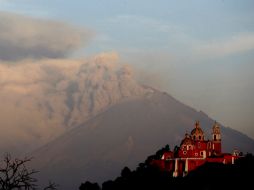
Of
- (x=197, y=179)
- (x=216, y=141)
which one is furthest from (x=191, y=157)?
(x=197, y=179)

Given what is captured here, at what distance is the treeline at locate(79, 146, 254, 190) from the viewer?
2739 inches

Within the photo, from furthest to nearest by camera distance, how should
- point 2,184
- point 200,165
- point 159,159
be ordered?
point 159,159
point 200,165
point 2,184

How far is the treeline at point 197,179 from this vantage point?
69562mm

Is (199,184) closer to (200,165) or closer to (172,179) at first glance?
(172,179)

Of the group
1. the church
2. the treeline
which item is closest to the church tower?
the church

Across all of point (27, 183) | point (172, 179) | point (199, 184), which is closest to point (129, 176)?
point (172, 179)

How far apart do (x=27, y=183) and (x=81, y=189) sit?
3238 inches

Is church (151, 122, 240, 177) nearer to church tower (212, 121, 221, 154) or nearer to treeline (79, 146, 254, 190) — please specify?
church tower (212, 121, 221, 154)

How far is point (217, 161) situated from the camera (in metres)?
97.9

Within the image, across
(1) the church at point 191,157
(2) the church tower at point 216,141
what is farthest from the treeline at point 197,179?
(2) the church tower at point 216,141

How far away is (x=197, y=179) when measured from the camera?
8019cm

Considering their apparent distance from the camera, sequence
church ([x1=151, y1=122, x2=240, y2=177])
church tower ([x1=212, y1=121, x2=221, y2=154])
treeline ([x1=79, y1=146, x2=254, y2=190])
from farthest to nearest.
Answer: church tower ([x1=212, y1=121, x2=221, y2=154]) < church ([x1=151, y1=122, x2=240, y2=177]) < treeline ([x1=79, y1=146, x2=254, y2=190])

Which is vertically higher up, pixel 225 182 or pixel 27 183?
pixel 225 182

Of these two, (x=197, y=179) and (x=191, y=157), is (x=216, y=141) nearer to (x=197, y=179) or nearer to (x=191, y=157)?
(x=191, y=157)
